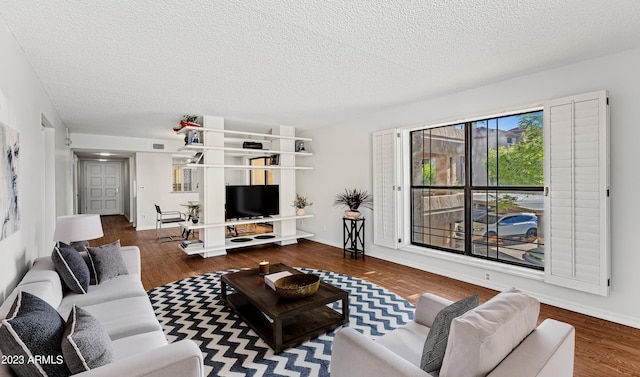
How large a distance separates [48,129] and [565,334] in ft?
19.9

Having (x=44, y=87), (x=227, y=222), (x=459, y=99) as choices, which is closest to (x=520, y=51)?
(x=459, y=99)

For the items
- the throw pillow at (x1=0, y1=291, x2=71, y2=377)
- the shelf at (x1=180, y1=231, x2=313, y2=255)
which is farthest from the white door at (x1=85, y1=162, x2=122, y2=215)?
the throw pillow at (x1=0, y1=291, x2=71, y2=377)

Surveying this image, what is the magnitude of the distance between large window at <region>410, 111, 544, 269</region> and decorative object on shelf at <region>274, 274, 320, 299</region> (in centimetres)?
252

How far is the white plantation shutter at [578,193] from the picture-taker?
280 centimetres

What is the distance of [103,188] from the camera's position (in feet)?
36.6

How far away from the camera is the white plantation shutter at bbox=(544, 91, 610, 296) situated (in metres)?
2.80

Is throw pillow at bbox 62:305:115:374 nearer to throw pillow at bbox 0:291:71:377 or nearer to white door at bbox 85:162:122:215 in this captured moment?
throw pillow at bbox 0:291:71:377

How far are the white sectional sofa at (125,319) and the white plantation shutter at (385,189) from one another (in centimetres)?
347

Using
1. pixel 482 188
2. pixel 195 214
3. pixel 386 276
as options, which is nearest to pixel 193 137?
pixel 195 214

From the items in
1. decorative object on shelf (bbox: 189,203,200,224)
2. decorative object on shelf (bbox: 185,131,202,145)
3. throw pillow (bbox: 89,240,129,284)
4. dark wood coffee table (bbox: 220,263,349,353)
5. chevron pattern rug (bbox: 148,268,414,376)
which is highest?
decorative object on shelf (bbox: 185,131,202,145)

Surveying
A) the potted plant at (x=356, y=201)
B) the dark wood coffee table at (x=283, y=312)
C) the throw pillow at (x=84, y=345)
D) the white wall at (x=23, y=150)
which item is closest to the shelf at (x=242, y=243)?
the potted plant at (x=356, y=201)

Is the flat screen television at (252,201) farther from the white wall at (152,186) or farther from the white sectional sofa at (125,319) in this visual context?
the white wall at (152,186)

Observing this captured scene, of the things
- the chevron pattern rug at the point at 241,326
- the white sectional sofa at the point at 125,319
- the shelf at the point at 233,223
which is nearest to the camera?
the white sectional sofa at the point at 125,319

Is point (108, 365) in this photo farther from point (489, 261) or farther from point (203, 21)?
point (489, 261)
